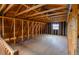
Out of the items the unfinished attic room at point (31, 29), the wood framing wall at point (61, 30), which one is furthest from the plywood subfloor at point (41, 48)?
the wood framing wall at point (61, 30)

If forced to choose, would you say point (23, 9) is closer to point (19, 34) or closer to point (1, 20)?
point (1, 20)

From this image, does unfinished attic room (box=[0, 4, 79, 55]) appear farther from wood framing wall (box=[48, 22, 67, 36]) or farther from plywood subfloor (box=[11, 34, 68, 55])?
wood framing wall (box=[48, 22, 67, 36])

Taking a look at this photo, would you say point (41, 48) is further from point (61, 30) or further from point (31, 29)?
point (61, 30)

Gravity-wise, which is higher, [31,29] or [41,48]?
[31,29]

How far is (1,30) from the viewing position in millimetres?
6164

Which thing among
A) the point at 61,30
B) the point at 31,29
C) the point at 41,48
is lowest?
the point at 41,48

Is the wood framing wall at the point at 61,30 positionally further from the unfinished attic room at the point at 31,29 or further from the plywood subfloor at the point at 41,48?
the plywood subfloor at the point at 41,48

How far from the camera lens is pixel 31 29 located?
9.93 metres

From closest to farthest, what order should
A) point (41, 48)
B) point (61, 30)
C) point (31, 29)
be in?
point (41, 48)
point (31, 29)
point (61, 30)

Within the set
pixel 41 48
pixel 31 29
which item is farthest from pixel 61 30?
pixel 41 48

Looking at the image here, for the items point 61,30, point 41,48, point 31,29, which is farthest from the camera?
point 61,30

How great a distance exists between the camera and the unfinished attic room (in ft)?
9.86

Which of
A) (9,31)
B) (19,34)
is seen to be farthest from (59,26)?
(9,31)
